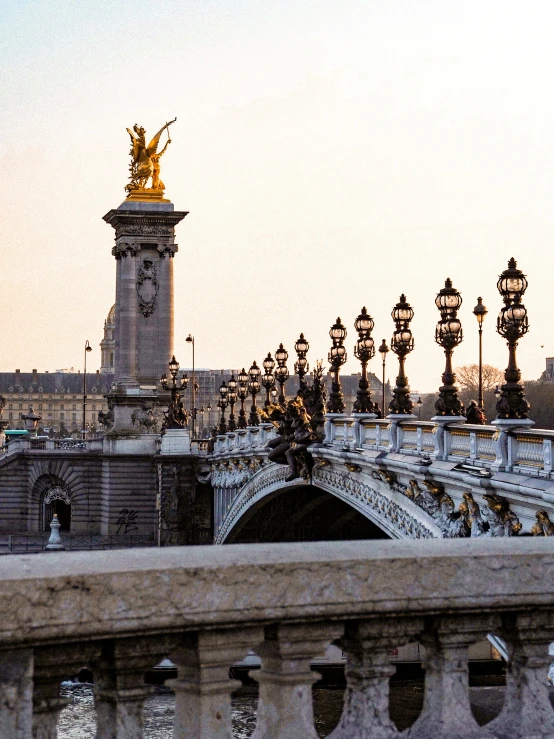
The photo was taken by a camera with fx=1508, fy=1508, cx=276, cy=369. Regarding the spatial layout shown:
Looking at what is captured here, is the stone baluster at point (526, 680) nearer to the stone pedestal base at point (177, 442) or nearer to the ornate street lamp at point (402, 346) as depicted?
the ornate street lamp at point (402, 346)

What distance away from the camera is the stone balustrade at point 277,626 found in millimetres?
5008

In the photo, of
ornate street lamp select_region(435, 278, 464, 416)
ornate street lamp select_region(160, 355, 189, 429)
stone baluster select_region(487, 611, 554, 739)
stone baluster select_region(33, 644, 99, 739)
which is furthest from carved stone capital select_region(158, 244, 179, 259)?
stone baluster select_region(33, 644, 99, 739)

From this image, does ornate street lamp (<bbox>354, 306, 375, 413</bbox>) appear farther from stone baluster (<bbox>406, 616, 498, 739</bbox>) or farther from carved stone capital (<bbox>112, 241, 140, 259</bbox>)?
carved stone capital (<bbox>112, 241, 140, 259</bbox>)

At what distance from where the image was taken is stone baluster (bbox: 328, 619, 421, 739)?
17.9 feet

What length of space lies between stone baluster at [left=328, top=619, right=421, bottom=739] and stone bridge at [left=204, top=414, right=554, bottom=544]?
12.8 m

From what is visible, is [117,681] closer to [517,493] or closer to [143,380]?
[517,493]

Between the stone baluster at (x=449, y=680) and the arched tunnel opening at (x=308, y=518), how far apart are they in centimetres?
4184

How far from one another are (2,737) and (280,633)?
1.07m

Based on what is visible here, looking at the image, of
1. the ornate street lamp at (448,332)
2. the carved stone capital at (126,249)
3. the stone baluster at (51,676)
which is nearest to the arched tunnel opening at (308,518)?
the ornate street lamp at (448,332)

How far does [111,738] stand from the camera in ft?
17.3

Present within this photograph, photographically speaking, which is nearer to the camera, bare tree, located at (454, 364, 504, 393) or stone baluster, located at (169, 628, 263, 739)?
stone baluster, located at (169, 628, 263, 739)

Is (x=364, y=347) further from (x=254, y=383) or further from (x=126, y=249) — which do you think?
(x=126, y=249)

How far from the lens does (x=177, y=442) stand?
85562 mm

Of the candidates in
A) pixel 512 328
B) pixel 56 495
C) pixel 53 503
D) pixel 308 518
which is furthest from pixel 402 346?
pixel 53 503
